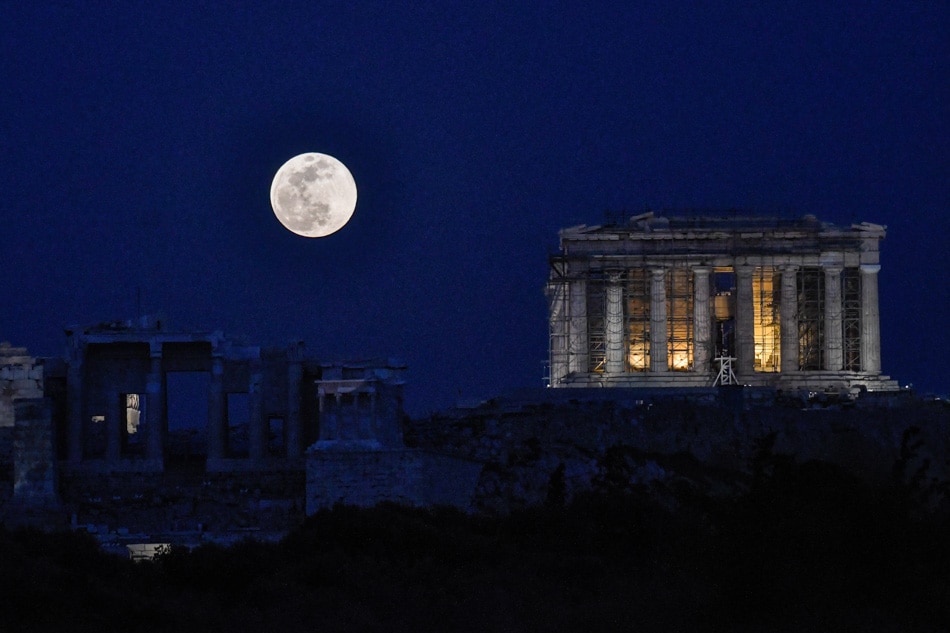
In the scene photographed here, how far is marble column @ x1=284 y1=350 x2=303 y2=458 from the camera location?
4603 centimetres

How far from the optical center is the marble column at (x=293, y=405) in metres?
46.0

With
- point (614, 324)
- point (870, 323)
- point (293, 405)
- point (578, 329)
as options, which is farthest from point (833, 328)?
point (293, 405)

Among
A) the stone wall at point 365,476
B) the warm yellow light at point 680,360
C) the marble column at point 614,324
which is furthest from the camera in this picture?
the warm yellow light at point 680,360

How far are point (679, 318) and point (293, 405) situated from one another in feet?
68.0

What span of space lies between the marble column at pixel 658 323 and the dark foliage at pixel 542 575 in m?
23.2

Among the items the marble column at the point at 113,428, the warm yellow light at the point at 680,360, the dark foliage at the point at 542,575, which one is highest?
the warm yellow light at the point at 680,360

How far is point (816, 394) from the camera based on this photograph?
58562 millimetres

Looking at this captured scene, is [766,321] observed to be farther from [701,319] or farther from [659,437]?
[659,437]

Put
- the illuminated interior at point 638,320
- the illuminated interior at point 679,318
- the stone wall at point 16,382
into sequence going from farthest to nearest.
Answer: the illuminated interior at point 638,320 → the illuminated interior at point 679,318 → the stone wall at point 16,382

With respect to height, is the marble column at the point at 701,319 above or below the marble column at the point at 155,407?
above

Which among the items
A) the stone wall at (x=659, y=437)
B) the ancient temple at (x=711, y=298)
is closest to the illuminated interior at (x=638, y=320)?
the ancient temple at (x=711, y=298)

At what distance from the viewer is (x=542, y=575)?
3391 cm

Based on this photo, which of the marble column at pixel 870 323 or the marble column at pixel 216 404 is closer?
the marble column at pixel 216 404

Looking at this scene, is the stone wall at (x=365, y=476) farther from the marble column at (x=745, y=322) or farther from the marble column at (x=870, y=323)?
the marble column at (x=870, y=323)
